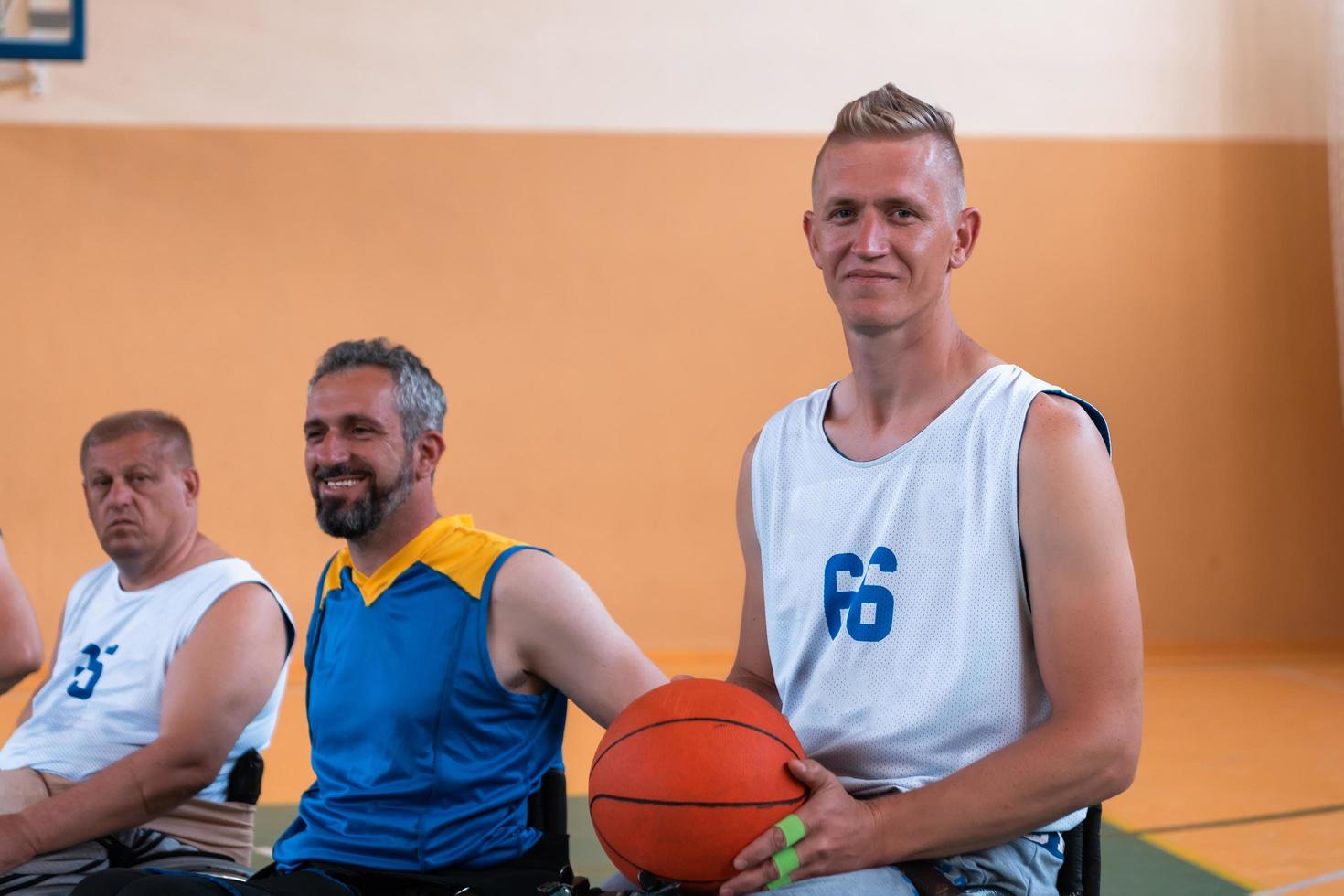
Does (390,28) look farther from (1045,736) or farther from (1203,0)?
(1045,736)

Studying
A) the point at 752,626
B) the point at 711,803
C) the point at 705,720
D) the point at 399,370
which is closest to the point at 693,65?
the point at 399,370

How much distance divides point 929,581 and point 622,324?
5963 millimetres

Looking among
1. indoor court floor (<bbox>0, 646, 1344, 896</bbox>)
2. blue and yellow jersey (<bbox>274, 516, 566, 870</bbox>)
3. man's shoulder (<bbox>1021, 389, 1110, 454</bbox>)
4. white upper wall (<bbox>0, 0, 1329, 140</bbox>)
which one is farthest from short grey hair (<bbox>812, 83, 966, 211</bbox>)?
white upper wall (<bbox>0, 0, 1329, 140</bbox>)

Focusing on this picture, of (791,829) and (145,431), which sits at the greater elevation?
(145,431)

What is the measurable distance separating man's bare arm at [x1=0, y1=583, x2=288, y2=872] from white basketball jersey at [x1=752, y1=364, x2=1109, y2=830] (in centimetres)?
113

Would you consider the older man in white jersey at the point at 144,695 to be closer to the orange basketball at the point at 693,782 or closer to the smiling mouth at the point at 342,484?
the smiling mouth at the point at 342,484

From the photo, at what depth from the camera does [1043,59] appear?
7.68m

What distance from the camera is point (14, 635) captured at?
246cm

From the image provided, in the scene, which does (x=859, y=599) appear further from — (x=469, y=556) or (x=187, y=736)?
(x=187, y=736)

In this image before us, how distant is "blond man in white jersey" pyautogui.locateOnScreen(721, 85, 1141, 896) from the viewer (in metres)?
1.48

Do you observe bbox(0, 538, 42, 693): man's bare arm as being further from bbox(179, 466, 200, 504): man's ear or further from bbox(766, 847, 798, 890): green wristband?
bbox(766, 847, 798, 890): green wristband

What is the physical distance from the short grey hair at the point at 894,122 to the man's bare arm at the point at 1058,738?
0.44 meters

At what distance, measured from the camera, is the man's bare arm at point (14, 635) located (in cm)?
246

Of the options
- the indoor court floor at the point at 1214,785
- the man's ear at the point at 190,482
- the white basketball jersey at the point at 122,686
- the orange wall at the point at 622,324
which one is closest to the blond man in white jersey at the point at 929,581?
the white basketball jersey at the point at 122,686
